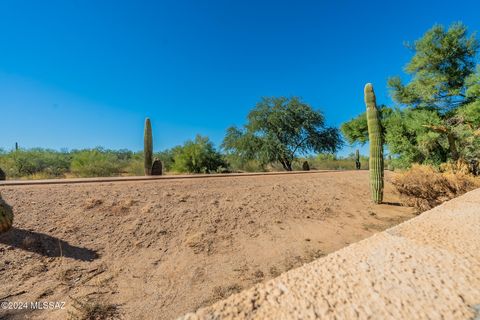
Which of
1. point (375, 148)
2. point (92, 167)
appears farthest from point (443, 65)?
point (92, 167)

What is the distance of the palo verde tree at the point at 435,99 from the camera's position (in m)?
10.8

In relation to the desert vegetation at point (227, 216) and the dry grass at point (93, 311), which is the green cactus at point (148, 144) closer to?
the desert vegetation at point (227, 216)

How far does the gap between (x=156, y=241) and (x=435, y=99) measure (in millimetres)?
12921

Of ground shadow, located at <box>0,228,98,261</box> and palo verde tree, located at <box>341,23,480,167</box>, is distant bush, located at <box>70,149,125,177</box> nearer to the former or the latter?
ground shadow, located at <box>0,228,98,261</box>

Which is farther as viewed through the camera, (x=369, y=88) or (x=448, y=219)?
(x=369, y=88)

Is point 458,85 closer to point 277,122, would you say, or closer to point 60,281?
point 60,281

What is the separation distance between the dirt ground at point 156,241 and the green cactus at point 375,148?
629 millimetres

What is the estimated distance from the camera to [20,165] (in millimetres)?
20062

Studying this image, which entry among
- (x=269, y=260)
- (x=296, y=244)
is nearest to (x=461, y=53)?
(x=296, y=244)

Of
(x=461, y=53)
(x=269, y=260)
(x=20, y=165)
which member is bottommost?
(x=269, y=260)

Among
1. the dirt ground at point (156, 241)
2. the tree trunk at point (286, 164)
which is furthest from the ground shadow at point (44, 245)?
the tree trunk at point (286, 164)

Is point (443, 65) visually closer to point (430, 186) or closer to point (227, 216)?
point (430, 186)

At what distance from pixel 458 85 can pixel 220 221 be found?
12.3 metres

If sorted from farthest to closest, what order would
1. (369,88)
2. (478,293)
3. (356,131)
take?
(356,131), (369,88), (478,293)
